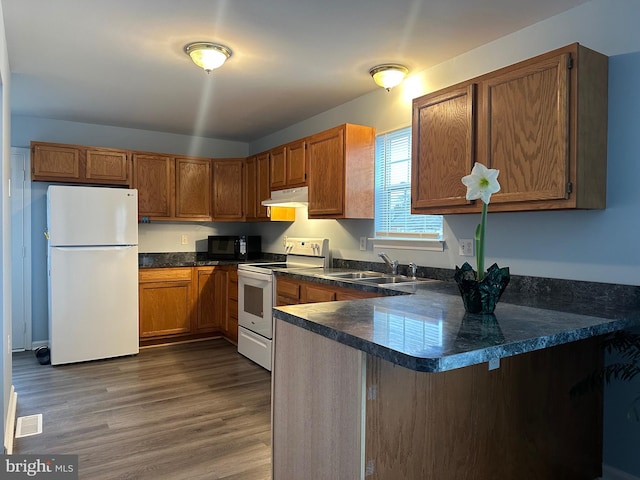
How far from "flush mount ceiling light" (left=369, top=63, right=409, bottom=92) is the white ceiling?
0.24 ft

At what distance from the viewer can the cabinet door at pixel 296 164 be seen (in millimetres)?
4059

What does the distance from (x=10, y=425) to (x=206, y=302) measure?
245cm

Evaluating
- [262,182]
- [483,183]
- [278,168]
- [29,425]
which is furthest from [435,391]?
[262,182]

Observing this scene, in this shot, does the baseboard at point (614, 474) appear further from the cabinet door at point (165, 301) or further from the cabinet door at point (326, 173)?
the cabinet door at point (165, 301)

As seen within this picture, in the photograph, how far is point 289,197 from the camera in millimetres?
4227

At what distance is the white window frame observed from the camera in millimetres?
3195

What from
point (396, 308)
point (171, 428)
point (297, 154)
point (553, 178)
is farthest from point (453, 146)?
point (171, 428)

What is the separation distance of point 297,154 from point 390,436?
3.06m

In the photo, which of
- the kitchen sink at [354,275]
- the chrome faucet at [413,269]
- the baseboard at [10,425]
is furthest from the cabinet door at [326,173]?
the baseboard at [10,425]

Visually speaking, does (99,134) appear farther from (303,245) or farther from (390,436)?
(390,436)

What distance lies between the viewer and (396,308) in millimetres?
1836

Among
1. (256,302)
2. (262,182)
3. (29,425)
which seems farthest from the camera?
(262,182)

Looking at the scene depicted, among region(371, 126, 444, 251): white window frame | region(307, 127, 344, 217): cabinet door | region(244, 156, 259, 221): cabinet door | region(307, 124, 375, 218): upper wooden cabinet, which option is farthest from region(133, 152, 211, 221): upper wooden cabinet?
region(371, 126, 444, 251): white window frame

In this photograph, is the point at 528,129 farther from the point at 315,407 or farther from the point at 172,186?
the point at 172,186
